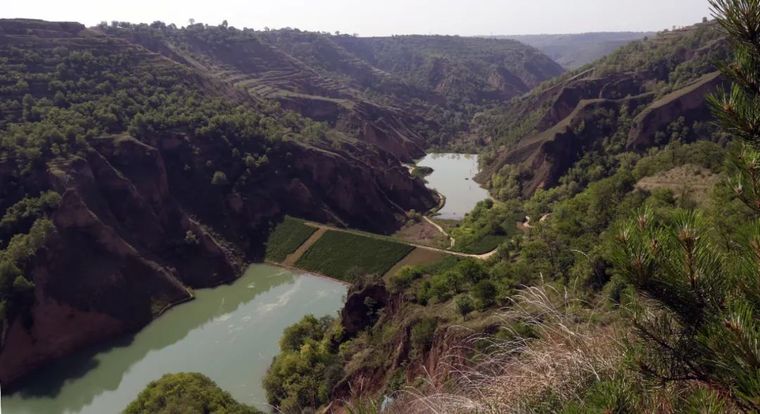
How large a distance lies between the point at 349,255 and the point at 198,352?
42.7ft

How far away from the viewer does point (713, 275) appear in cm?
405

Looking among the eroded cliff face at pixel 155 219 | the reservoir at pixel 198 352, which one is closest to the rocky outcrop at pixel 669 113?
the eroded cliff face at pixel 155 219

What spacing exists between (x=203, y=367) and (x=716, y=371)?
26.2 m

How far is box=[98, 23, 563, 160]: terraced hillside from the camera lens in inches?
3120

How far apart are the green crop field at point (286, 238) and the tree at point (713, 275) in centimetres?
3671

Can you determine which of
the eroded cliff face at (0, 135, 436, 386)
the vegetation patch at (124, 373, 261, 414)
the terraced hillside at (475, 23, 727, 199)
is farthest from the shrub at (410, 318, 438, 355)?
the terraced hillside at (475, 23, 727, 199)

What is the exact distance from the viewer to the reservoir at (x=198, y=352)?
25.3 metres

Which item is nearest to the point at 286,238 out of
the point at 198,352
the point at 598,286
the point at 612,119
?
the point at 198,352

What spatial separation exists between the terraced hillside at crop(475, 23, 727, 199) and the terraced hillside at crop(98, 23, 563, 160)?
2136cm

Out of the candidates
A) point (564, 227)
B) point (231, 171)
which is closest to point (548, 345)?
point (564, 227)

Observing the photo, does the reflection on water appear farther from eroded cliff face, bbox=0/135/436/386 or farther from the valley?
eroded cliff face, bbox=0/135/436/386

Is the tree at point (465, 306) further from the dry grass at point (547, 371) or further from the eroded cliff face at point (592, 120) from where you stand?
the eroded cliff face at point (592, 120)

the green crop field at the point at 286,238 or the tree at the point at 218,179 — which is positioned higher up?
the tree at the point at 218,179

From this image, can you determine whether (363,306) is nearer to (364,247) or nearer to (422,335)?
(422,335)
